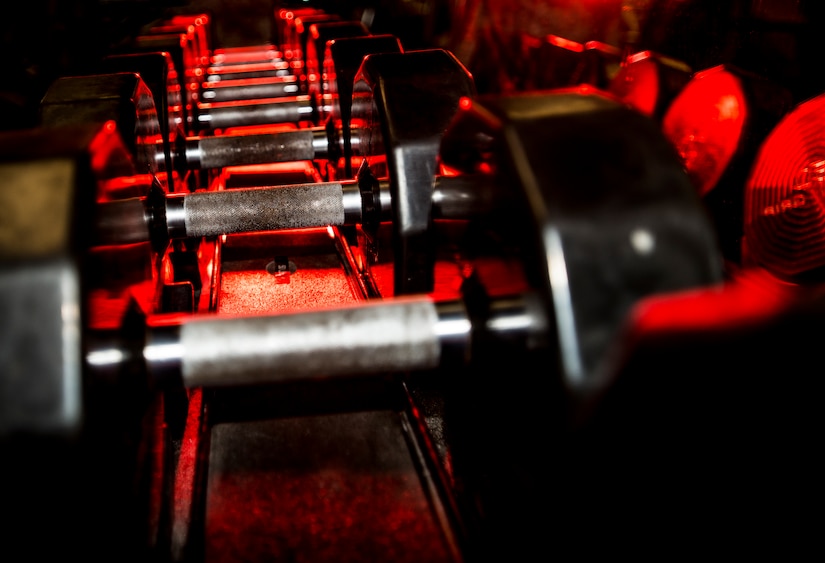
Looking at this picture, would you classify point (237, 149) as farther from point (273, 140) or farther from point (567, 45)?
→ point (567, 45)

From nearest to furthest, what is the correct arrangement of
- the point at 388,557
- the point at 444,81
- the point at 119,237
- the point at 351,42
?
1. the point at 119,237
2. the point at 388,557
3. the point at 444,81
4. the point at 351,42

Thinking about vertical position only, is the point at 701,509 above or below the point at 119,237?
below

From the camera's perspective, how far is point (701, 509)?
2.03 feet

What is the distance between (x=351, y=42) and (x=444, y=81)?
860mm

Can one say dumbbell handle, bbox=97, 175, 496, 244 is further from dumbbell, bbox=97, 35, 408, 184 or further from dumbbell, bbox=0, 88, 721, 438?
dumbbell, bbox=97, 35, 408, 184

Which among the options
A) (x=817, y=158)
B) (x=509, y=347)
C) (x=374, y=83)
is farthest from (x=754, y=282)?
(x=509, y=347)

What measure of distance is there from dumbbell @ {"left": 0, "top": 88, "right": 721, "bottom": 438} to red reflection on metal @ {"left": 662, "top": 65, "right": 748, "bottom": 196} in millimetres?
1759

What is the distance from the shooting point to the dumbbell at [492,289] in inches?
26.4

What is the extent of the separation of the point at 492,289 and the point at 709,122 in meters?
2.04

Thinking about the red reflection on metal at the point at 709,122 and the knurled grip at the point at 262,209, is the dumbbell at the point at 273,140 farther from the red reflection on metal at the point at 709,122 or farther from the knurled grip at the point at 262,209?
the red reflection on metal at the point at 709,122

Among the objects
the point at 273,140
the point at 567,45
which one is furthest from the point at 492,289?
the point at 567,45

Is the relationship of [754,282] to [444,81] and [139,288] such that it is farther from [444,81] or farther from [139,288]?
[139,288]

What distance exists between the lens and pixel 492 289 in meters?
0.93

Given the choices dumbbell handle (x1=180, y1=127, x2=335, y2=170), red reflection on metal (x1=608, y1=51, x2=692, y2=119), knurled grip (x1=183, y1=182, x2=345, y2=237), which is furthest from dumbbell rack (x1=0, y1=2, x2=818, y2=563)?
red reflection on metal (x1=608, y1=51, x2=692, y2=119)
